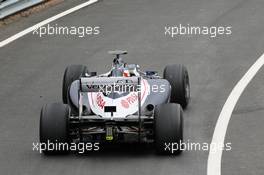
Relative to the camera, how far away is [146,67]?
2292 cm

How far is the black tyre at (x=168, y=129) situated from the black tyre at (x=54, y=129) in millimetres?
1409

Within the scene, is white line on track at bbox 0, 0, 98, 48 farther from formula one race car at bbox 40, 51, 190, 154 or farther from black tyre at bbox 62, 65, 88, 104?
formula one race car at bbox 40, 51, 190, 154

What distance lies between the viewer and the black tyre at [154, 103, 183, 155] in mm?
16625

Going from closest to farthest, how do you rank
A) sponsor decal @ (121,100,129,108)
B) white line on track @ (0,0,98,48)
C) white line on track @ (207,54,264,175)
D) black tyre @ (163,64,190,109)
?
white line on track @ (207,54,264,175) → sponsor decal @ (121,100,129,108) → black tyre @ (163,64,190,109) → white line on track @ (0,0,98,48)

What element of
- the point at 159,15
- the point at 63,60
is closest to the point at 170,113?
the point at 63,60

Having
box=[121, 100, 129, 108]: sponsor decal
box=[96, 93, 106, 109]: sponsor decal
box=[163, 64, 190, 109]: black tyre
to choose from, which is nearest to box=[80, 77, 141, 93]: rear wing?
Result: box=[96, 93, 106, 109]: sponsor decal

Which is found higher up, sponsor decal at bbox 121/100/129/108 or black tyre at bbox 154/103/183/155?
sponsor decal at bbox 121/100/129/108

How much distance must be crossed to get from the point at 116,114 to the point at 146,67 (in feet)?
19.9

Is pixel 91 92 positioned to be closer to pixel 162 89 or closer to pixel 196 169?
pixel 162 89

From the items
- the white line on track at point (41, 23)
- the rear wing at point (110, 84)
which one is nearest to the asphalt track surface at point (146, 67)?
the white line on track at point (41, 23)

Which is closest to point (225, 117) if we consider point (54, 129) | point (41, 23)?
point (54, 129)

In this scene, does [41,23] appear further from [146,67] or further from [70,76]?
[70,76]

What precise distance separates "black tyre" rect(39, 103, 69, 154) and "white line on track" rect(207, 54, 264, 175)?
89.7 inches

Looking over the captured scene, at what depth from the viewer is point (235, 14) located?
90.9ft
